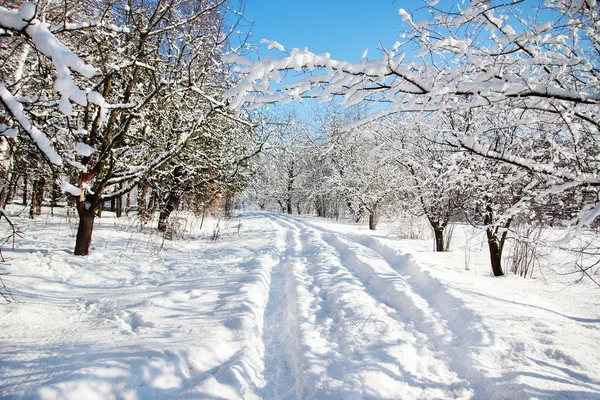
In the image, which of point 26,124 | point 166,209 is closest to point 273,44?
point 26,124

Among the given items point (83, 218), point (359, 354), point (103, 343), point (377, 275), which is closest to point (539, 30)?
point (359, 354)

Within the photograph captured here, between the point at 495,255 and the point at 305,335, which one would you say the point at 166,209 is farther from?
the point at 495,255

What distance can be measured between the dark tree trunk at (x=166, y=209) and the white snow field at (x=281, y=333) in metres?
3.74

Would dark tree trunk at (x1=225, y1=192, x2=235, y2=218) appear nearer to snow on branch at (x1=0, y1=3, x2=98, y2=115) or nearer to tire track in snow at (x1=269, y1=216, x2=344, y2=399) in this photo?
tire track in snow at (x1=269, y1=216, x2=344, y2=399)

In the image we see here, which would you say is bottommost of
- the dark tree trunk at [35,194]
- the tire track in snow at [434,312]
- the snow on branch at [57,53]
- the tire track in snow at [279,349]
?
the tire track in snow at [279,349]

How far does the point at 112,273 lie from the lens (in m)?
5.59

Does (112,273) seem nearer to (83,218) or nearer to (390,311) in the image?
(83,218)

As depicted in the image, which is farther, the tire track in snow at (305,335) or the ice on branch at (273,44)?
the tire track in snow at (305,335)

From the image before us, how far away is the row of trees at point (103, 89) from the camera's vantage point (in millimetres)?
2270

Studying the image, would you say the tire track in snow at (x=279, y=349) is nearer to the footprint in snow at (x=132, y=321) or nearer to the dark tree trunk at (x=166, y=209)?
the footprint in snow at (x=132, y=321)

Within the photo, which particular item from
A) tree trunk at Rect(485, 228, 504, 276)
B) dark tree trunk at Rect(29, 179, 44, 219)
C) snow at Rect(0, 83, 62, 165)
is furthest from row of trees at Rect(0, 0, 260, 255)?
tree trunk at Rect(485, 228, 504, 276)

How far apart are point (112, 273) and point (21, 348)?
269cm

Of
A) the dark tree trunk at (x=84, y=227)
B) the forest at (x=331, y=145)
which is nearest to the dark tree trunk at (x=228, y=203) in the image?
the forest at (x=331, y=145)

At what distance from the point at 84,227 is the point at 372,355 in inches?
242
